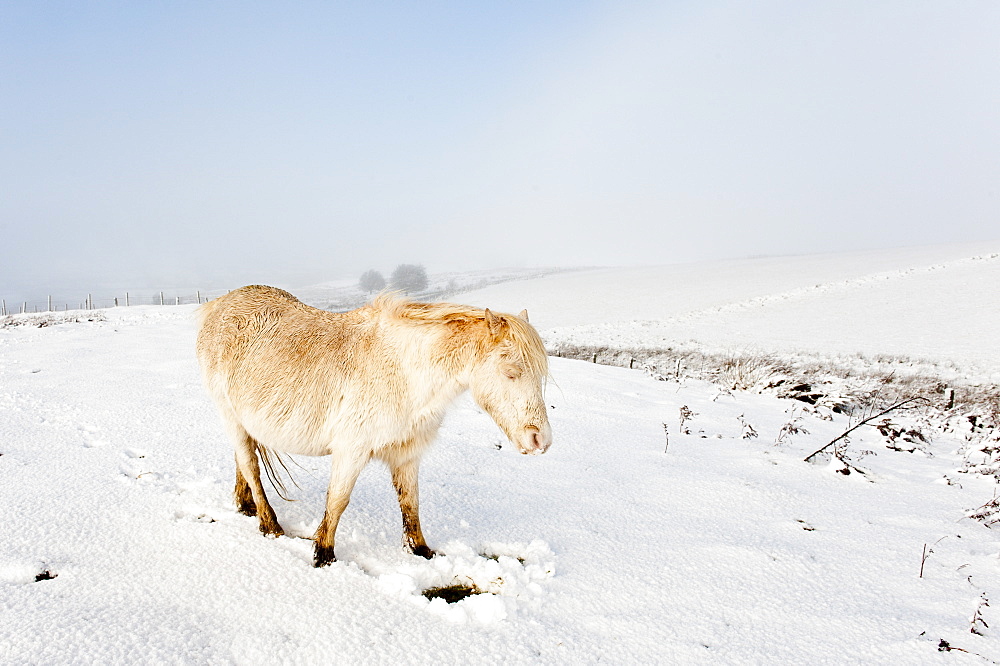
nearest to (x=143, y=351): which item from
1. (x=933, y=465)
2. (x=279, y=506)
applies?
(x=279, y=506)

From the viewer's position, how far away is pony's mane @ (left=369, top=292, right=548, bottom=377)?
307 centimetres

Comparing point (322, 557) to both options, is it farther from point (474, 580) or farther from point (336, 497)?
point (474, 580)

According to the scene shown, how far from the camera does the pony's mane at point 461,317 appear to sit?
3.07 meters

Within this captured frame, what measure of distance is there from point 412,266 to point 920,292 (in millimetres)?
49870

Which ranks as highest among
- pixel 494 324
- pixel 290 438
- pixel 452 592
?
pixel 494 324

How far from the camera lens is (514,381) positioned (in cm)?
303

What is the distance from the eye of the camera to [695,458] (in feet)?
19.9

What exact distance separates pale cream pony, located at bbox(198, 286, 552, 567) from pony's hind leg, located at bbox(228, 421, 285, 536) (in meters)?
0.01

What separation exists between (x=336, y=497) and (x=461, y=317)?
1.36 m

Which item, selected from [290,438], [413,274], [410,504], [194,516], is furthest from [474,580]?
[413,274]

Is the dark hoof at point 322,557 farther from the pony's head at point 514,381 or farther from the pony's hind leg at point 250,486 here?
the pony's head at point 514,381

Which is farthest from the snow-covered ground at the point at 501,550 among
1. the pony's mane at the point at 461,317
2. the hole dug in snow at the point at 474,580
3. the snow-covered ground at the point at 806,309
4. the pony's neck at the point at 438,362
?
the snow-covered ground at the point at 806,309

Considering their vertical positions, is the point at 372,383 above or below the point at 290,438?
above

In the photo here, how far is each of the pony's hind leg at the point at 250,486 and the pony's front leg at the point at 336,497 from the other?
60 cm
